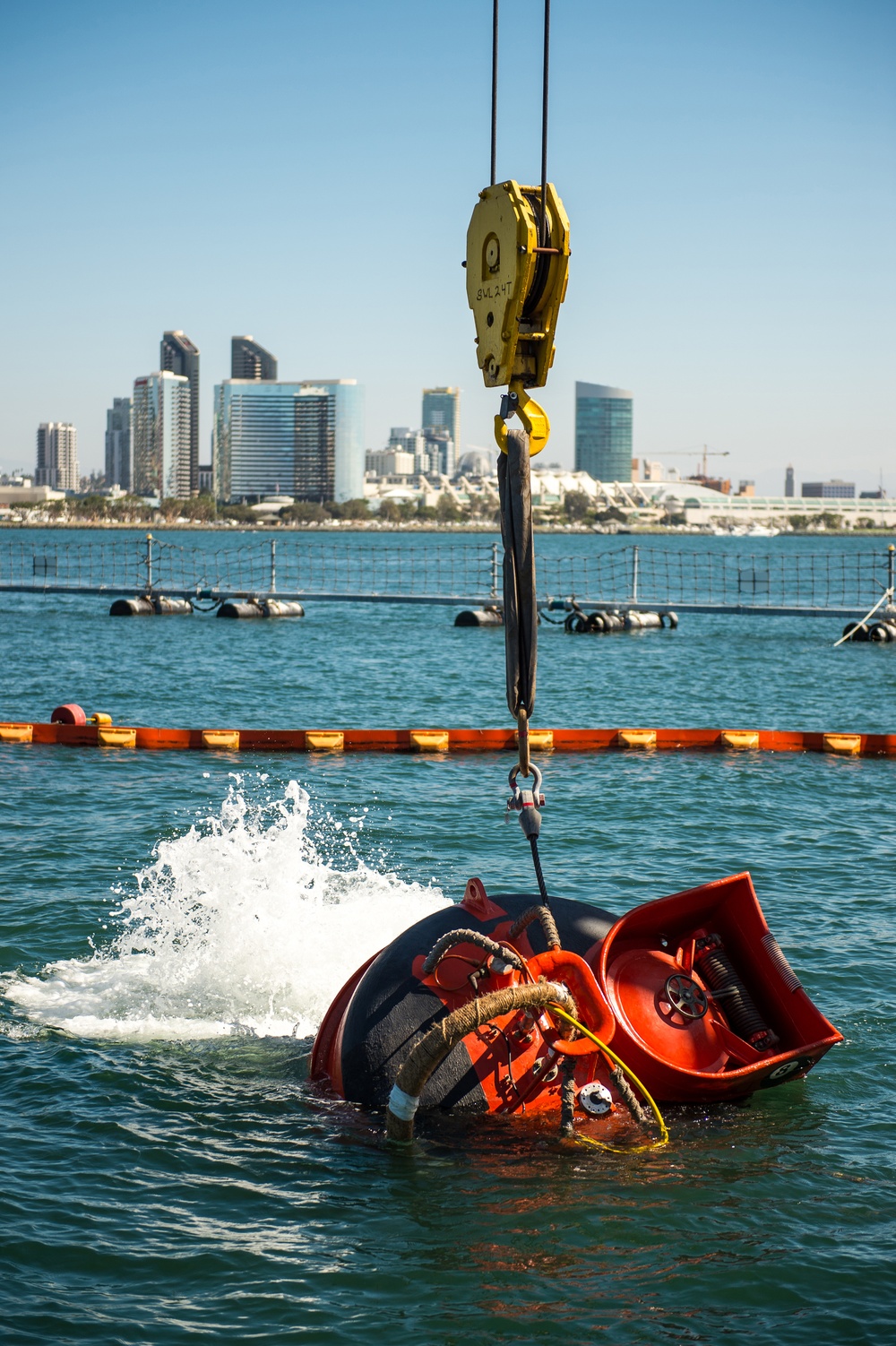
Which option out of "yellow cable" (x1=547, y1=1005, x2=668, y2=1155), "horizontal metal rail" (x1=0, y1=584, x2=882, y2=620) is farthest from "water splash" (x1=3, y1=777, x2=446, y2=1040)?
"horizontal metal rail" (x1=0, y1=584, x2=882, y2=620)

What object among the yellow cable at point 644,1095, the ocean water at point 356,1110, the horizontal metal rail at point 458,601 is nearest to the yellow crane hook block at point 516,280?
the yellow cable at point 644,1095

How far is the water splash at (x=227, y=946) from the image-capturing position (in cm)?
1052

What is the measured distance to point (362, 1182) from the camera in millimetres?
7707

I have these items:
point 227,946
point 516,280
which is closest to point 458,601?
point 227,946

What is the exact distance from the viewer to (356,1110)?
855 cm

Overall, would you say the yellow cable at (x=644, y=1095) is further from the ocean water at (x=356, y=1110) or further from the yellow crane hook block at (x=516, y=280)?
the yellow crane hook block at (x=516, y=280)

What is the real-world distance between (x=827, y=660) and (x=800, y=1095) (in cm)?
3649

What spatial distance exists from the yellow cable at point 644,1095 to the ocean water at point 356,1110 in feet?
0.32

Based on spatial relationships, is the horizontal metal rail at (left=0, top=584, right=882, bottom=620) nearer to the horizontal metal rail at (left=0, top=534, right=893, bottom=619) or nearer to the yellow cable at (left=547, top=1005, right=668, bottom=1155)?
the horizontal metal rail at (left=0, top=534, right=893, bottom=619)

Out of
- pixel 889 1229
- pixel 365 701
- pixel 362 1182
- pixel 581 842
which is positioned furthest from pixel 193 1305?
pixel 365 701

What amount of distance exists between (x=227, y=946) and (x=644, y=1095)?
462 cm

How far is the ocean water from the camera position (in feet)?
22.1

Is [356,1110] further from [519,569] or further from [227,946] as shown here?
[519,569]

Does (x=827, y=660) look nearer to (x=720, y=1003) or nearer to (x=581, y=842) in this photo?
(x=581, y=842)
